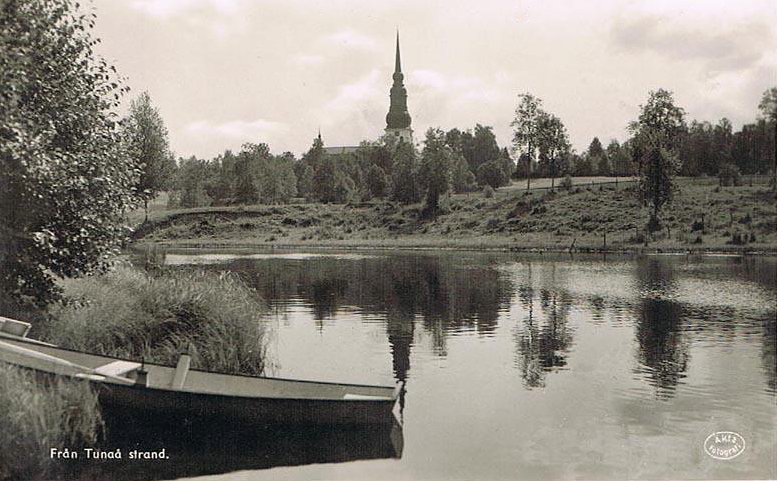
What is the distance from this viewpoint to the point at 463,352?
22.8 meters

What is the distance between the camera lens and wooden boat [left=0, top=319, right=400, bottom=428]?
12.8m

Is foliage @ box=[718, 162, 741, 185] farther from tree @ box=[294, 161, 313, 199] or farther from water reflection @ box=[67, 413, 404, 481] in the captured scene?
tree @ box=[294, 161, 313, 199]

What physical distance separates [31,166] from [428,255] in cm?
5739

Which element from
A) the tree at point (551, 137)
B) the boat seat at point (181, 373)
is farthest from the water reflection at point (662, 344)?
the tree at point (551, 137)

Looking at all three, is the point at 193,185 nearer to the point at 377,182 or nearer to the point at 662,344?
the point at 377,182

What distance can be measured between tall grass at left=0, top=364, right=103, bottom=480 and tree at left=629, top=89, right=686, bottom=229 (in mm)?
70000

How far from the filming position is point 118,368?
1419 cm

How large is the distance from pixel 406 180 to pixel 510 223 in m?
25.6

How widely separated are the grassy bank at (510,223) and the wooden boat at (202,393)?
177 feet

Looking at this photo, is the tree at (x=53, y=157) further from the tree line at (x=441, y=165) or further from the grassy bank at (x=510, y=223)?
the tree line at (x=441, y=165)

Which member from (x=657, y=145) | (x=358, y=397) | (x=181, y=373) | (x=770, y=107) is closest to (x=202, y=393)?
(x=181, y=373)

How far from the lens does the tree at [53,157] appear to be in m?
15.0

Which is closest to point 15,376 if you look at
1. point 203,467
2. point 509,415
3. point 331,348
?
point 203,467

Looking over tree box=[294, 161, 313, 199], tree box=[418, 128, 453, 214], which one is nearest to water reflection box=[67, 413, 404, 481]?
tree box=[418, 128, 453, 214]
